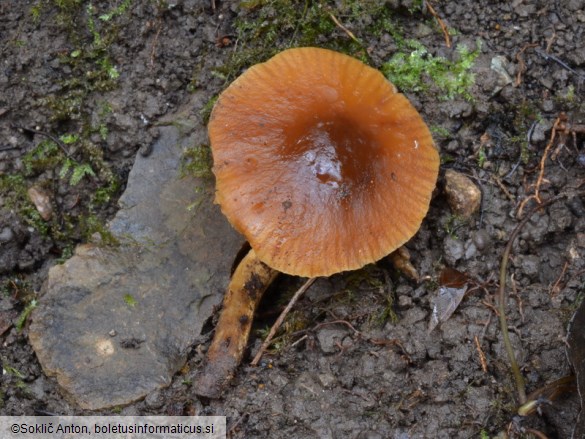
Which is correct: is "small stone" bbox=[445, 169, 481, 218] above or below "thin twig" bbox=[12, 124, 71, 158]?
below

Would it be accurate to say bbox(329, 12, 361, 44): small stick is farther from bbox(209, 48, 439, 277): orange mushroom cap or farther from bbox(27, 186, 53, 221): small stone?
bbox(27, 186, 53, 221): small stone

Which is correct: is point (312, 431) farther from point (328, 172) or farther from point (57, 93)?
point (57, 93)

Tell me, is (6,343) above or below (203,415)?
above

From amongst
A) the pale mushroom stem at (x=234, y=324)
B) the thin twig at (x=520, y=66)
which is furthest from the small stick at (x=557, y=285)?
the pale mushroom stem at (x=234, y=324)

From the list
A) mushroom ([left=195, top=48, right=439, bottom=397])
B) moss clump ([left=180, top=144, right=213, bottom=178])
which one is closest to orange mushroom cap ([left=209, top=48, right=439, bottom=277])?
mushroom ([left=195, top=48, right=439, bottom=397])

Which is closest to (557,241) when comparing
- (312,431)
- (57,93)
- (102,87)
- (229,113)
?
(312,431)

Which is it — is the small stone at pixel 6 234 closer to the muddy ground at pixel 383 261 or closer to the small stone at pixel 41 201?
the muddy ground at pixel 383 261
